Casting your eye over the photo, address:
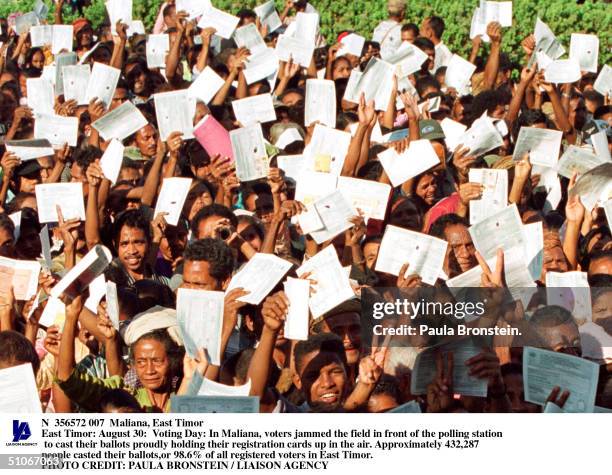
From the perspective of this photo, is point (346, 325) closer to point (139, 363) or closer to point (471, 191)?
point (139, 363)

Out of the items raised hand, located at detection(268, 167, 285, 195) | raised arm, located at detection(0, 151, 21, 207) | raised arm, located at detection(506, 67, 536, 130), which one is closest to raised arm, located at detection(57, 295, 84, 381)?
raised hand, located at detection(268, 167, 285, 195)

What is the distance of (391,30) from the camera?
1063 centimetres

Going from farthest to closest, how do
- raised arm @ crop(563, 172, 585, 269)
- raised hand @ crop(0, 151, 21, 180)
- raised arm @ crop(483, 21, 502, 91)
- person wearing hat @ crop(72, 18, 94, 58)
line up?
1. person wearing hat @ crop(72, 18, 94, 58)
2. raised arm @ crop(483, 21, 502, 91)
3. raised hand @ crop(0, 151, 21, 180)
4. raised arm @ crop(563, 172, 585, 269)

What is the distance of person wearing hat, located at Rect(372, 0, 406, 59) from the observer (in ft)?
34.2

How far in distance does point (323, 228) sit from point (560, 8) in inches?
234

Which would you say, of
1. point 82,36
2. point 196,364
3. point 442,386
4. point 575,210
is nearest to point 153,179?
point 575,210

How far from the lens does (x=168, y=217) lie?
269 inches

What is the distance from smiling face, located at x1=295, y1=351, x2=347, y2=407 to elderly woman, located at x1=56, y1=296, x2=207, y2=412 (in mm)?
514

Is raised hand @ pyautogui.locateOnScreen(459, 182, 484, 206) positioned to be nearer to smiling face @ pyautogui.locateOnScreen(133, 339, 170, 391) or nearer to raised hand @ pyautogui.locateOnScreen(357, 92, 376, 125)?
raised hand @ pyautogui.locateOnScreen(357, 92, 376, 125)

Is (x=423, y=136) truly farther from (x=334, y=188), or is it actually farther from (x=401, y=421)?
(x=401, y=421)

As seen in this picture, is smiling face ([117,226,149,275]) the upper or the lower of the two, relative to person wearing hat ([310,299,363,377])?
upper

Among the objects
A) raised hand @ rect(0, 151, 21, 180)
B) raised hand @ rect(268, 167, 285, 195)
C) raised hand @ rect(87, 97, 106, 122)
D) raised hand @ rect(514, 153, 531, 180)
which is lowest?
raised hand @ rect(268, 167, 285, 195)

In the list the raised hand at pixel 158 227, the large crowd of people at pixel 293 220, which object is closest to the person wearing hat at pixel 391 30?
the large crowd of people at pixel 293 220

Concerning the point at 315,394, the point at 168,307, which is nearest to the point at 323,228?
the point at 168,307
